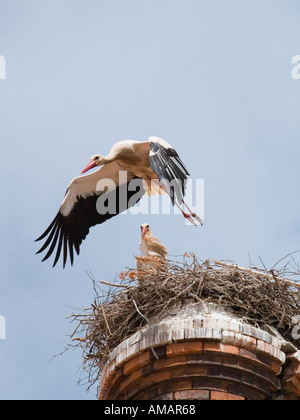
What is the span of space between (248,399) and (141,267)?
276cm

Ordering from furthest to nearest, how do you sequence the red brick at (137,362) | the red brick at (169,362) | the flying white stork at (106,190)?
the flying white stork at (106,190) → the red brick at (137,362) → the red brick at (169,362)

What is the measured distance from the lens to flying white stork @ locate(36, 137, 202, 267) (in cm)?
1412

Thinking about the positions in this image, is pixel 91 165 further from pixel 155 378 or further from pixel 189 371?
pixel 189 371

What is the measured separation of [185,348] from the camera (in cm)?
1032

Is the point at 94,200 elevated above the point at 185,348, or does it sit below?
above

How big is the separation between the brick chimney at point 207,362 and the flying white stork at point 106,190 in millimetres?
3234

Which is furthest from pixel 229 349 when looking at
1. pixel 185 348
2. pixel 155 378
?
pixel 155 378

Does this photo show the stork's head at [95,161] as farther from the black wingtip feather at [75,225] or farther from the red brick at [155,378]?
the red brick at [155,378]

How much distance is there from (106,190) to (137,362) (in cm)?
486

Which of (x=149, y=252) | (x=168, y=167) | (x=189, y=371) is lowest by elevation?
(x=189, y=371)

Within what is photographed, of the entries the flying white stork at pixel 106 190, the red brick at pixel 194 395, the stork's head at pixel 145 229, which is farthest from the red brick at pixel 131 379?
the flying white stork at pixel 106 190

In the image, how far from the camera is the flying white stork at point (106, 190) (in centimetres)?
1412

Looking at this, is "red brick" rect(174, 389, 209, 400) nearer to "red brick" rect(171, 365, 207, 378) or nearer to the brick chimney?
the brick chimney
